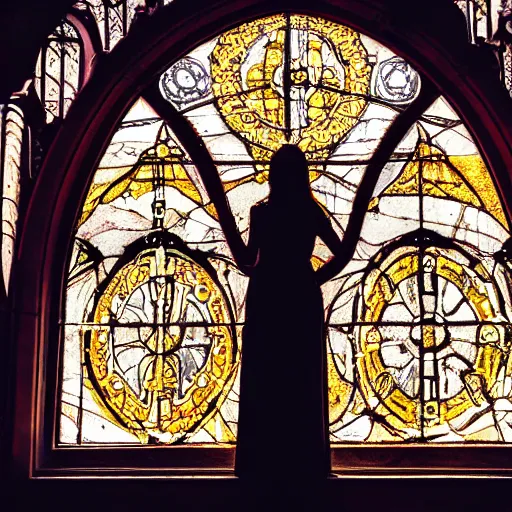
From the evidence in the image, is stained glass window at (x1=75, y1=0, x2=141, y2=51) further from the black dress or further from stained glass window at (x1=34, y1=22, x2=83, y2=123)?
the black dress

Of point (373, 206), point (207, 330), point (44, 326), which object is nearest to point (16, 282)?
point (44, 326)

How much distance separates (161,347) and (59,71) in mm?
1229

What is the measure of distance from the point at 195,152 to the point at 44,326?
3.11 feet

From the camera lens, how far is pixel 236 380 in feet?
20.0

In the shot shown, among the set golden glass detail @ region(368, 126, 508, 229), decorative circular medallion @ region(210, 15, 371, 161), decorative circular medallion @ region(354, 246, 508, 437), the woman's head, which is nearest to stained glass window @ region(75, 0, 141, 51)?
decorative circular medallion @ region(210, 15, 371, 161)

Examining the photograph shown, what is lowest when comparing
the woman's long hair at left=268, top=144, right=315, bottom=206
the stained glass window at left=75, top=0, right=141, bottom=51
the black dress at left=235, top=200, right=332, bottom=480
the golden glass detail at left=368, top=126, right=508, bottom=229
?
the black dress at left=235, top=200, right=332, bottom=480

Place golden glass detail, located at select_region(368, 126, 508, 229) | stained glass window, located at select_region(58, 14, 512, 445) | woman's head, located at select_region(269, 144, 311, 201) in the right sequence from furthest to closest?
golden glass detail, located at select_region(368, 126, 508, 229) → stained glass window, located at select_region(58, 14, 512, 445) → woman's head, located at select_region(269, 144, 311, 201)

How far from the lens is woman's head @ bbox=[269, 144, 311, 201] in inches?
195

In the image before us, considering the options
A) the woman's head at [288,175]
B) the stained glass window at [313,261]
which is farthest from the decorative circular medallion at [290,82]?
the woman's head at [288,175]

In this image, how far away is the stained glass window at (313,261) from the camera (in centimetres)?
605

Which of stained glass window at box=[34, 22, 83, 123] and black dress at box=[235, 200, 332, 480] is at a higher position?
stained glass window at box=[34, 22, 83, 123]

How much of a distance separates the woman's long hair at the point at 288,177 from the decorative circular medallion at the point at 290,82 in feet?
4.38

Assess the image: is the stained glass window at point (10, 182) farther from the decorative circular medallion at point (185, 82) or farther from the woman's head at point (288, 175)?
the woman's head at point (288, 175)

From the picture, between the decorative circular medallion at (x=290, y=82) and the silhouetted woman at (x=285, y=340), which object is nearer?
the silhouetted woman at (x=285, y=340)
